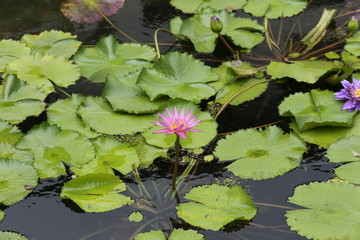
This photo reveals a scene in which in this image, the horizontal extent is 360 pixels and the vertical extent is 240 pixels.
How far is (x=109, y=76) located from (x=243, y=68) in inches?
29.6

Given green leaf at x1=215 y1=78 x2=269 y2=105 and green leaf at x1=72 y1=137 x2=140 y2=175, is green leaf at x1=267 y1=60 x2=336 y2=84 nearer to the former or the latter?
green leaf at x1=215 y1=78 x2=269 y2=105

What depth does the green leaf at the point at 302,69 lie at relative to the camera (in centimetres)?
244

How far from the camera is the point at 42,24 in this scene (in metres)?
3.33

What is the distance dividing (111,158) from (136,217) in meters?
0.33

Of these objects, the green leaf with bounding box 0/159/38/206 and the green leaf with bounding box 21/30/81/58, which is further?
the green leaf with bounding box 21/30/81/58

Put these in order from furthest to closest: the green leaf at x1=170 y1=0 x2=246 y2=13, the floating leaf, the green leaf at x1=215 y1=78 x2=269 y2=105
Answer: the green leaf at x1=170 y1=0 x2=246 y2=13 → the floating leaf → the green leaf at x1=215 y1=78 x2=269 y2=105

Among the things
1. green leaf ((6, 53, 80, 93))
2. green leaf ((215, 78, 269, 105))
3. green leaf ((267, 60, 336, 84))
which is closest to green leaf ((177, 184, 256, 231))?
green leaf ((215, 78, 269, 105))

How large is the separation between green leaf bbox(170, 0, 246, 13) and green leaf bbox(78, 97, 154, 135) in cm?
117

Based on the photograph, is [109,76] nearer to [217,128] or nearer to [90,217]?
[217,128]

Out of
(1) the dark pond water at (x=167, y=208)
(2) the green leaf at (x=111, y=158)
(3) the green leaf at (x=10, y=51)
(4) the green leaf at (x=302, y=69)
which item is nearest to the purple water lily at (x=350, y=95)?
(4) the green leaf at (x=302, y=69)

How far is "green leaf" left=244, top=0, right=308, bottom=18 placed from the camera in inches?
122

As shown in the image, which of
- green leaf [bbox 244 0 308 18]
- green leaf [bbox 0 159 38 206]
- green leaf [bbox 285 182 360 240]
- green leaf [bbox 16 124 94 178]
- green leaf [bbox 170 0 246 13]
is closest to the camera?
green leaf [bbox 285 182 360 240]

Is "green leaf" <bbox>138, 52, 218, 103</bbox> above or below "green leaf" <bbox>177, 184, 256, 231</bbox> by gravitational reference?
above

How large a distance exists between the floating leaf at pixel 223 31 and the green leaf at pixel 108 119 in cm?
77
